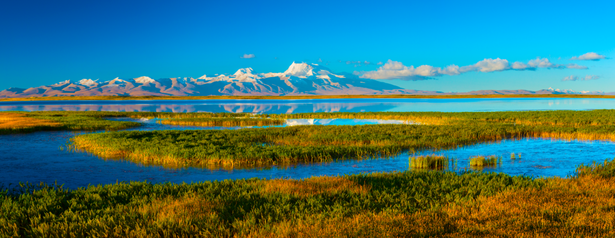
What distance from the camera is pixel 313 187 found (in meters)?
14.0

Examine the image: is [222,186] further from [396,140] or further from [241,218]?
[396,140]

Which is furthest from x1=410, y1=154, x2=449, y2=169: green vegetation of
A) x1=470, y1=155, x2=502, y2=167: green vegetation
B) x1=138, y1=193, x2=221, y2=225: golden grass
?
x1=138, y1=193, x2=221, y2=225: golden grass

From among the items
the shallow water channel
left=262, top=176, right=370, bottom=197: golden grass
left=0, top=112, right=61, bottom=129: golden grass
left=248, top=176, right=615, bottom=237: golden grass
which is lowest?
the shallow water channel

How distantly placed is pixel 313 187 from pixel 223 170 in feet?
24.4

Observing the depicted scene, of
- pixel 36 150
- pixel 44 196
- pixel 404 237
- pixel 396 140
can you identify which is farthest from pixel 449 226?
pixel 36 150

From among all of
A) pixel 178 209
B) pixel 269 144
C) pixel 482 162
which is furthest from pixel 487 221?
pixel 269 144

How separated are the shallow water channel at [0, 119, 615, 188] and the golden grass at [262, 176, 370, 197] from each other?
3642 millimetres

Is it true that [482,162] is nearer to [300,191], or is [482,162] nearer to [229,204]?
[300,191]

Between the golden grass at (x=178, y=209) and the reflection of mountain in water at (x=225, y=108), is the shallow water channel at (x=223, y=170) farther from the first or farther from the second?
the reflection of mountain in water at (x=225, y=108)

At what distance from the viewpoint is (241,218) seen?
10688mm

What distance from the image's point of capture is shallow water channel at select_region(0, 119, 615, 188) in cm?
1867

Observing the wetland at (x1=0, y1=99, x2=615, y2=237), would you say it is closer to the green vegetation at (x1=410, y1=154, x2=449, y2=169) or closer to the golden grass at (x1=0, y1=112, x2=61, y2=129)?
the green vegetation at (x1=410, y1=154, x2=449, y2=169)

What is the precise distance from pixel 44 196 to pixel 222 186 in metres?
5.29

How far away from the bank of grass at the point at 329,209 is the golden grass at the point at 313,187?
4 centimetres
